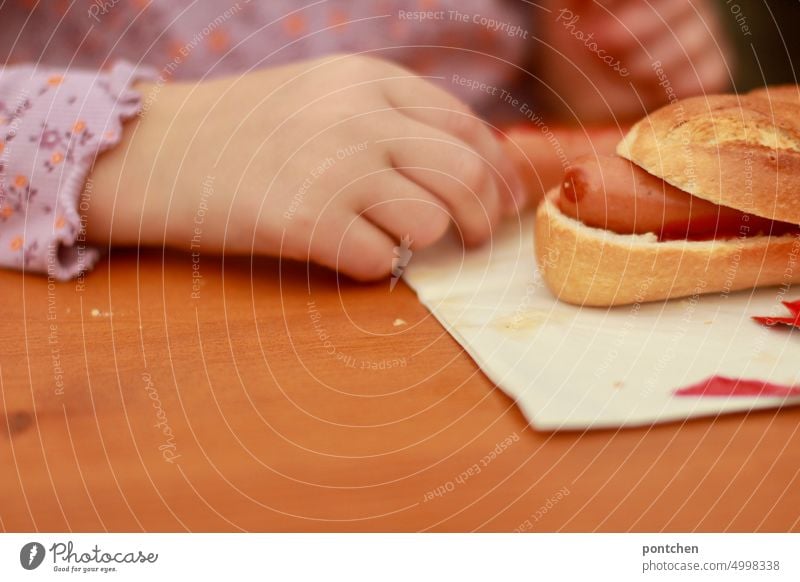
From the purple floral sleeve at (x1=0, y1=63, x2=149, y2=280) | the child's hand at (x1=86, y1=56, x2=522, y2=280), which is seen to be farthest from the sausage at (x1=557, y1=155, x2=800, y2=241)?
the purple floral sleeve at (x1=0, y1=63, x2=149, y2=280)

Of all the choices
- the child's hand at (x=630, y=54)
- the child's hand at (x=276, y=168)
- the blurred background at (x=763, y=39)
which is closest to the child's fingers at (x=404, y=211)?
the child's hand at (x=276, y=168)

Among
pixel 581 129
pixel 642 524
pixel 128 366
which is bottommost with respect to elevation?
pixel 642 524

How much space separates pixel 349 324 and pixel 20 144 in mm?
221

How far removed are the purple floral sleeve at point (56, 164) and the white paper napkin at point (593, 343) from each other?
0.20m

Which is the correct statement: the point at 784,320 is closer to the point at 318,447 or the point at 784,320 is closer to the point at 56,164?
the point at 318,447

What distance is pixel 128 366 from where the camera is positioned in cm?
42

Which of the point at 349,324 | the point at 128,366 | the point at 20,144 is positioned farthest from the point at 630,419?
the point at 20,144

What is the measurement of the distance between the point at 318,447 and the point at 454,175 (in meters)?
0.19

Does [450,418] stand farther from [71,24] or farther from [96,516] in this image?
[71,24]

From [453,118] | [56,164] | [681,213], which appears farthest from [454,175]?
[56,164]

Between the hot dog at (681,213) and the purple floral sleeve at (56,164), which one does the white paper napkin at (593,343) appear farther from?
the purple floral sleeve at (56,164)

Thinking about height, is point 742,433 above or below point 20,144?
below

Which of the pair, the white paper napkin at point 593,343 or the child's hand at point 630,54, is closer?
the white paper napkin at point 593,343

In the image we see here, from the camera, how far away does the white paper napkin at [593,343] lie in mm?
386
